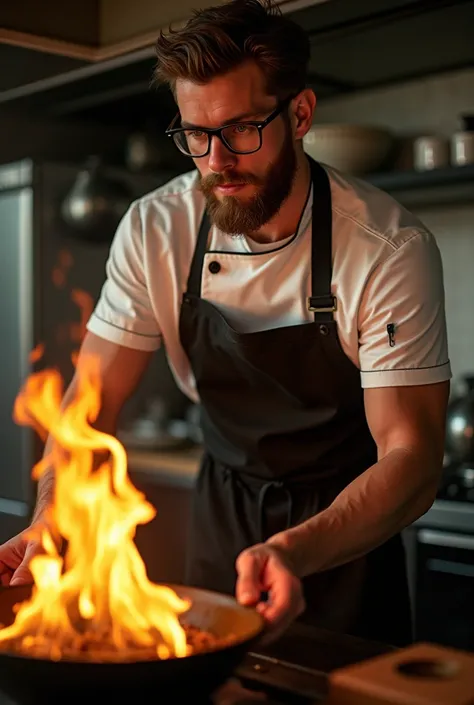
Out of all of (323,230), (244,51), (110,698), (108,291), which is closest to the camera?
(110,698)

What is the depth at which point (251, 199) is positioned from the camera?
6.03 ft

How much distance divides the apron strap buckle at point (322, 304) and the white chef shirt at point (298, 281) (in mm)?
12

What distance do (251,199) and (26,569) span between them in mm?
759

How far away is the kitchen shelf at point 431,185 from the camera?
3.06 metres

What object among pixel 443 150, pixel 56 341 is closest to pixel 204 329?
pixel 443 150

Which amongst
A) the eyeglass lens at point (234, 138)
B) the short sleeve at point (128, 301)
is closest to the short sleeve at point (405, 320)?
the eyeglass lens at point (234, 138)

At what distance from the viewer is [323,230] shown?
1979mm

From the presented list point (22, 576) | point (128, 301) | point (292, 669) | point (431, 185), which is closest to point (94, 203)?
point (431, 185)

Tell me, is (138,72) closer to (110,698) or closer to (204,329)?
(204,329)

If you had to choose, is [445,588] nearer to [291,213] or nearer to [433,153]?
[291,213]

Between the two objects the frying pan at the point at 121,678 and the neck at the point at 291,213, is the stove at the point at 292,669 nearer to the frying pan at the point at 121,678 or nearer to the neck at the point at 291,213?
the frying pan at the point at 121,678

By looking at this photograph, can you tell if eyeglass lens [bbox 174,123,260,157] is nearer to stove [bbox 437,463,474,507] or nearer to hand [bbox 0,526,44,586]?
hand [bbox 0,526,44,586]

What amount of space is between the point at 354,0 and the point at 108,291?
3.41ft

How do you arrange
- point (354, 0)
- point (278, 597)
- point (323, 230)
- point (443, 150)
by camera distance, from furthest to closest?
point (443, 150)
point (354, 0)
point (323, 230)
point (278, 597)
